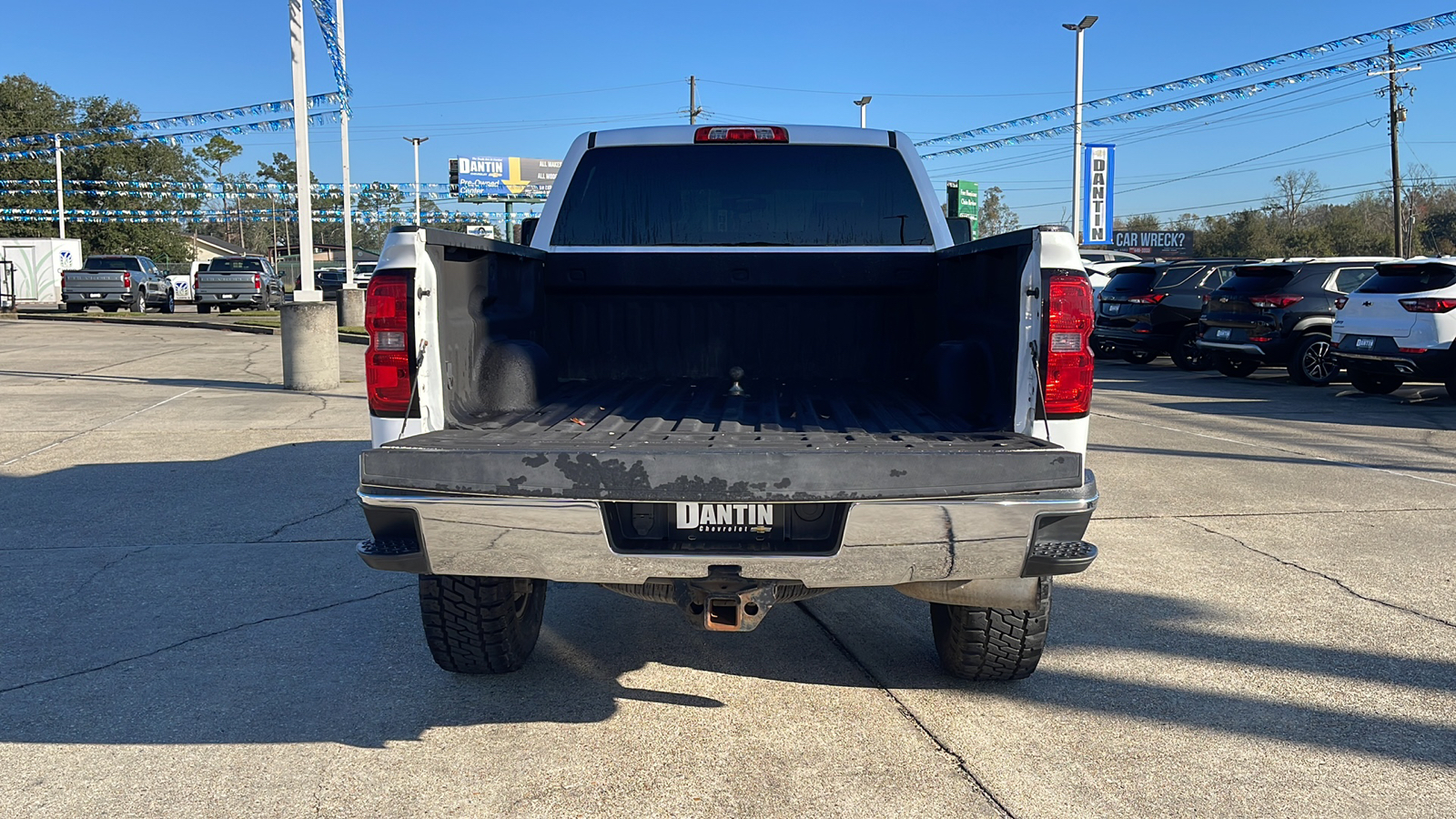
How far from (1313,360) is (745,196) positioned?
1251 cm

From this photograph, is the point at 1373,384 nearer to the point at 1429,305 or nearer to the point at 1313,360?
the point at 1313,360

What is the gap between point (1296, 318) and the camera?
15016 millimetres

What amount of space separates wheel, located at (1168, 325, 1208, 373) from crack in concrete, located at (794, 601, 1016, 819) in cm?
1450

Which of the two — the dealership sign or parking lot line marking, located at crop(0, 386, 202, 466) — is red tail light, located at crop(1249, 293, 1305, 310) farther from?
the dealership sign

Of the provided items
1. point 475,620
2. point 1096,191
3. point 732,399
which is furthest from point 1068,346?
point 1096,191

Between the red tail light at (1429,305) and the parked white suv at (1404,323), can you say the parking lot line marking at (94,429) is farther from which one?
the red tail light at (1429,305)

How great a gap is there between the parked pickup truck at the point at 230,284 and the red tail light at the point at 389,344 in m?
34.1

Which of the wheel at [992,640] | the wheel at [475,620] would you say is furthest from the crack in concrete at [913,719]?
the wheel at [475,620]

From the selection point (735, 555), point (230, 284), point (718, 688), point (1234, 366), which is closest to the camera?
point (735, 555)

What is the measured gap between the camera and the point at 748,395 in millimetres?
4566

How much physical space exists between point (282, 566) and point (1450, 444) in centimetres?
959

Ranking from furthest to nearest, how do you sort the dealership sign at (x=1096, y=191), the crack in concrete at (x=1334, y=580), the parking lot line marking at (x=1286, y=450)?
the dealership sign at (x=1096, y=191) → the parking lot line marking at (x=1286, y=450) → the crack in concrete at (x=1334, y=580)

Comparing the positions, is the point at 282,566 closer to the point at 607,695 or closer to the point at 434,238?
the point at 607,695

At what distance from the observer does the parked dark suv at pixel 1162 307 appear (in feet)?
58.6
